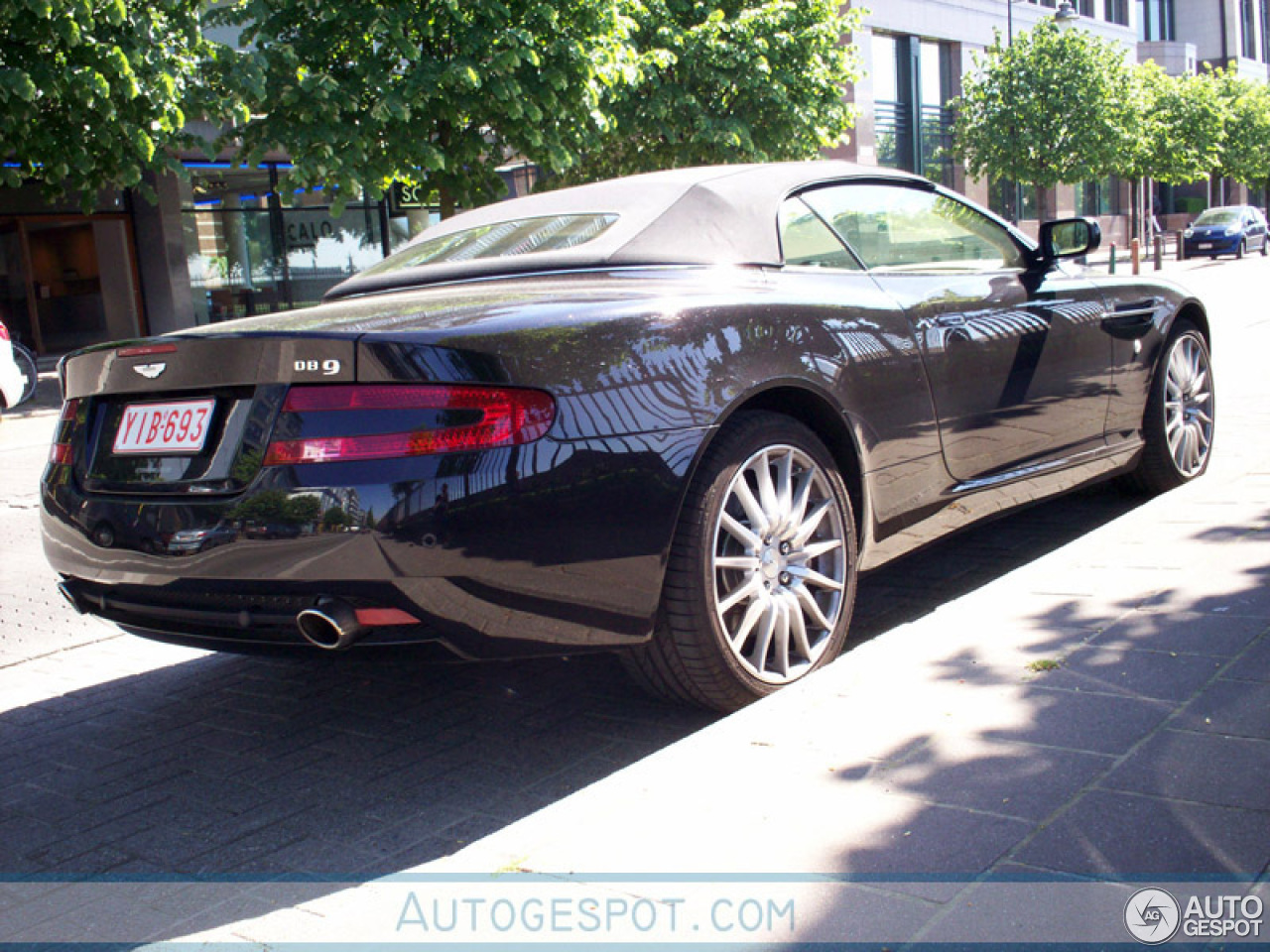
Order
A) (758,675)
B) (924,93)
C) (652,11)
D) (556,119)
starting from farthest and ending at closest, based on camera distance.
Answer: (924,93) < (652,11) < (556,119) < (758,675)

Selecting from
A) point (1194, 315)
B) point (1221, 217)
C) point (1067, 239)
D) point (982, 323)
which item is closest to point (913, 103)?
point (1221, 217)

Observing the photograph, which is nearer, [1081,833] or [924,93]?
[1081,833]

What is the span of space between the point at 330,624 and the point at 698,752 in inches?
33.9

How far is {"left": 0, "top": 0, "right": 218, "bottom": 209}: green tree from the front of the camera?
12812 mm

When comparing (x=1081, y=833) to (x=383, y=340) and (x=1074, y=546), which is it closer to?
(x=383, y=340)

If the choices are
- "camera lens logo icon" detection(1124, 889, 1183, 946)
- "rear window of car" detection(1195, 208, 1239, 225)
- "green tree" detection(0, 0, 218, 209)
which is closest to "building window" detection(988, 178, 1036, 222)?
"rear window of car" detection(1195, 208, 1239, 225)

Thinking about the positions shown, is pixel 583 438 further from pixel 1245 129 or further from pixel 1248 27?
pixel 1248 27

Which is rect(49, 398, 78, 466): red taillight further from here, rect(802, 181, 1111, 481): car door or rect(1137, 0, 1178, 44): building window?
rect(1137, 0, 1178, 44): building window

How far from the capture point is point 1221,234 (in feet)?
129

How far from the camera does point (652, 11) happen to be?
70.5ft

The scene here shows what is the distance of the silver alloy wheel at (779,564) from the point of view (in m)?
3.36

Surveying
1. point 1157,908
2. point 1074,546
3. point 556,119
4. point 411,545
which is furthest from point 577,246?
point 556,119

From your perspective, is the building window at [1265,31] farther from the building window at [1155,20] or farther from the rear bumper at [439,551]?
the rear bumper at [439,551]

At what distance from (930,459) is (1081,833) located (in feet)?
6.03
